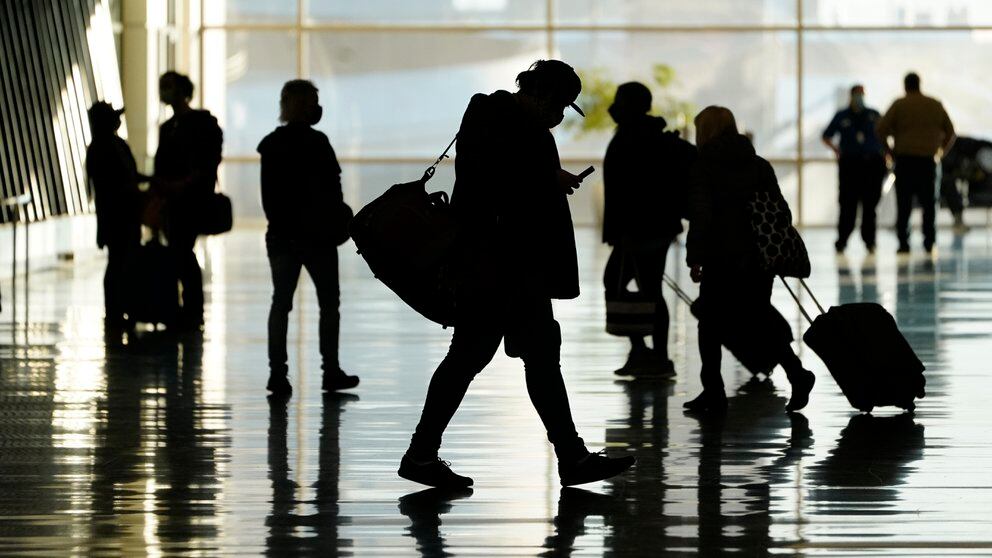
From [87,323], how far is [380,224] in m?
6.30

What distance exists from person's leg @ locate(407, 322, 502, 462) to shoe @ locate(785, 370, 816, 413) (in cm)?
218

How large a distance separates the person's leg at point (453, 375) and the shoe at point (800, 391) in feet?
7.14

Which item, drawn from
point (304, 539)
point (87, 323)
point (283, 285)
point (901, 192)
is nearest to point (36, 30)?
point (87, 323)

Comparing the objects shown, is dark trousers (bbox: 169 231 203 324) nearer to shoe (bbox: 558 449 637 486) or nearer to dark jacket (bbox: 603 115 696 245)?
dark jacket (bbox: 603 115 696 245)

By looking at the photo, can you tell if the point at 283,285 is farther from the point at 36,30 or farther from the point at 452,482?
the point at 36,30

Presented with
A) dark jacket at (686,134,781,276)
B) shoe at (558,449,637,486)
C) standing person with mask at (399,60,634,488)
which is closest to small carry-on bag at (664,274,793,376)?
dark jacket at (686,134,781,276)

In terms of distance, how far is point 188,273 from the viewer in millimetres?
10688

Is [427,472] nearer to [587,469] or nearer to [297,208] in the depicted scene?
[587,469]

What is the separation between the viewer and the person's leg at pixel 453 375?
18.4 ft

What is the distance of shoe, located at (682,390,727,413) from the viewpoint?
7.50m

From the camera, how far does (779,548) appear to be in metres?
4.86

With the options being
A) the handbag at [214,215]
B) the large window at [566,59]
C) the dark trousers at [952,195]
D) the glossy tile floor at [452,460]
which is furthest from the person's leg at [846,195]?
the handbag at [214,215]

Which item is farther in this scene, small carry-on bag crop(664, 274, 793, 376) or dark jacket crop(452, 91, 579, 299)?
small carry-on bag crop(664, 274, 793, 376)

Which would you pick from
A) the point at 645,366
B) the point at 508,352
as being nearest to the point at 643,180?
the point at 645,366
